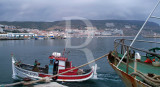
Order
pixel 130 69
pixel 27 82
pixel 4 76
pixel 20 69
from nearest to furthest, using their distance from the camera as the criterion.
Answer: pixel 27 82 → pixel 130 69 → pixel 20 69 → pixel 4 76

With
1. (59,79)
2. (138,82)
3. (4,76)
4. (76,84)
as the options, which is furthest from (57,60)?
(138,82)

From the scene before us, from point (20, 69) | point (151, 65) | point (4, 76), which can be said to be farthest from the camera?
point (4, 76)

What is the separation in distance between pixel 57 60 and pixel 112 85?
21.3ft

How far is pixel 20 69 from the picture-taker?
16938mm

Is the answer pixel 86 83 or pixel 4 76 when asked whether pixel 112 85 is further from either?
pixel 4 76

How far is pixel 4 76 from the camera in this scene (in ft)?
62.1

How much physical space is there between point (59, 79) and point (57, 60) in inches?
84.5

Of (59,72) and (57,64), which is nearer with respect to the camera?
(59,72)

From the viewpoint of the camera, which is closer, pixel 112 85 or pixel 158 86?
pixel 158 86

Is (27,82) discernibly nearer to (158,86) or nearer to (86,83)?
(158,86)

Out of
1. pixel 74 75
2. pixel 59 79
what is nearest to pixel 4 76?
pixel 59 79

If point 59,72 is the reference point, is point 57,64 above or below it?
above

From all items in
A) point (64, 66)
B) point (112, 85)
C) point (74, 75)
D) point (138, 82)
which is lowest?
point (112, 85)

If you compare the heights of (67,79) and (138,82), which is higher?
(138,82)
